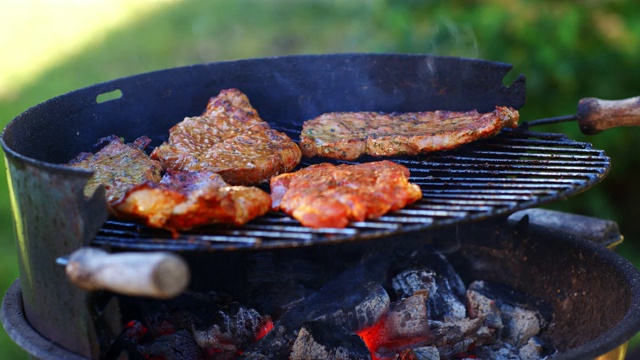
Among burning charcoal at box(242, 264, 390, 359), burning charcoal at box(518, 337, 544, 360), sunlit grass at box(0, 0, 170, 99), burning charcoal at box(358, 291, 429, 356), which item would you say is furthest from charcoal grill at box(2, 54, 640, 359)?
sunlit grass at box(0, 0, 170, 99)

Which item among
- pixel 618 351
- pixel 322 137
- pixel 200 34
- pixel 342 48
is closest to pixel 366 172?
pixel 322 137

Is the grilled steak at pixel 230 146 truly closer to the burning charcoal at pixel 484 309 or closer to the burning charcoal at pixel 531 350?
the burning charcoal at pixel 484 309

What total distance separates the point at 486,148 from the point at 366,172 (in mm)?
807

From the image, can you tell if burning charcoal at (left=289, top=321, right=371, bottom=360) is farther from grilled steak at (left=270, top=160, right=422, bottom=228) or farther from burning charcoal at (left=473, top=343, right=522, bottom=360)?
burning charcoal at (left=473, top=343, right=522, bottom=360)

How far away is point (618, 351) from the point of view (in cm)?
264

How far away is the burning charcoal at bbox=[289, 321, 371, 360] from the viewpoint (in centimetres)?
275

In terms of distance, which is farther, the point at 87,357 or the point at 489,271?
the point at 489,271

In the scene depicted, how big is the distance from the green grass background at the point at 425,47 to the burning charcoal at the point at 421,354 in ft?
10.9

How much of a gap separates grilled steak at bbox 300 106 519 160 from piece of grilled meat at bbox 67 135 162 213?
0.81 metres

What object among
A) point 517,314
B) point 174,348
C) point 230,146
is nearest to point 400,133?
point 230,146

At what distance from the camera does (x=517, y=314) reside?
136 inches

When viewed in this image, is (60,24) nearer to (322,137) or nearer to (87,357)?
(322,137)

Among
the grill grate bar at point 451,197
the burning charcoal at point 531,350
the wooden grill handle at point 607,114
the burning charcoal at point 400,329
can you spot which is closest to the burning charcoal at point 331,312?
the burning charcoal at point 400,329

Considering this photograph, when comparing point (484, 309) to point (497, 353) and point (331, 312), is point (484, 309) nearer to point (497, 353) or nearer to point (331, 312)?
point (497, 353)
